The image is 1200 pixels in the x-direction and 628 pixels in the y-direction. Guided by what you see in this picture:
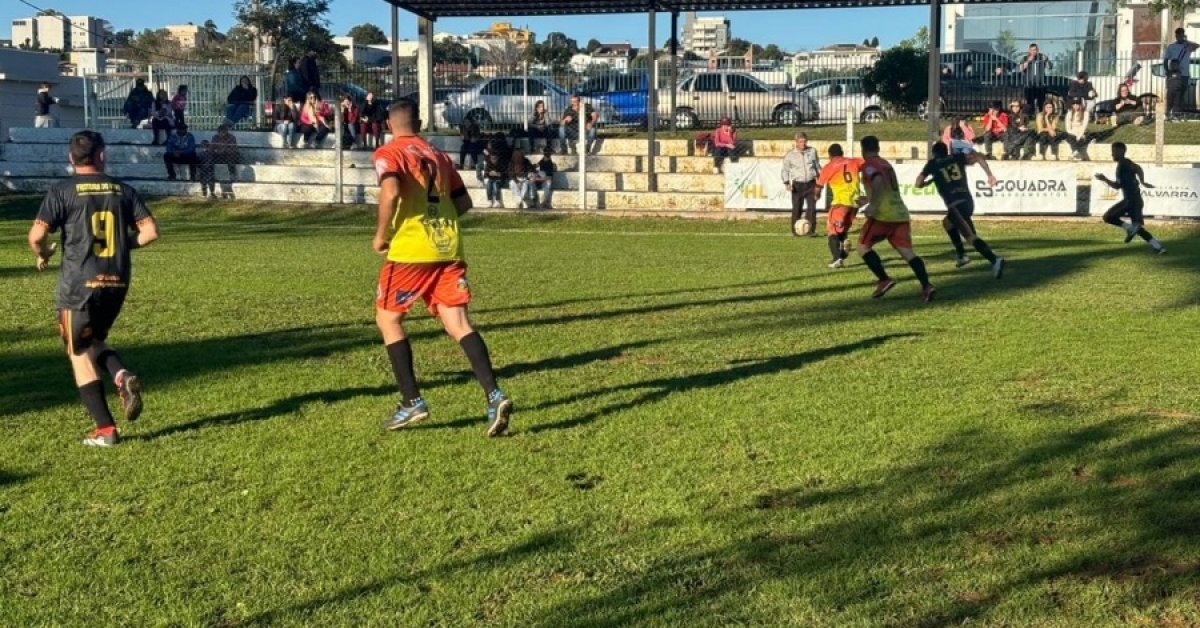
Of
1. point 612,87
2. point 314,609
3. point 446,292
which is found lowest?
point 314,609

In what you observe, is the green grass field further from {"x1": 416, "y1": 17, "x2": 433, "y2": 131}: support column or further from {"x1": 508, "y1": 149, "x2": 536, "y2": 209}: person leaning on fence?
{"x1": 416, "y1": 17, "x2": 433, "y2": 131}: support column

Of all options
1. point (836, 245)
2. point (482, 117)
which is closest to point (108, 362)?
point (836, 245)

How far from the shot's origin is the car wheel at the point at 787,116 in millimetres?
34625

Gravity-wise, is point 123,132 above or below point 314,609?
above

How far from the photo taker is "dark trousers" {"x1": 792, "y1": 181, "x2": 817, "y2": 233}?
916 inches

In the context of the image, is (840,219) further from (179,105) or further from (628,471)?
(179,105)

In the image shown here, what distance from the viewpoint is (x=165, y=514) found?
5914 mm

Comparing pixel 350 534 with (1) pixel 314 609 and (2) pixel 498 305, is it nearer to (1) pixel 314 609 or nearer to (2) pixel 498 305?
(1) pixel 314 609

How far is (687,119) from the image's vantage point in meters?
35.0

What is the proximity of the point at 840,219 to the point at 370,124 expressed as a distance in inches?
655

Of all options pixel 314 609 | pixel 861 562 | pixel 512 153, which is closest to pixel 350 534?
pixel 314 609

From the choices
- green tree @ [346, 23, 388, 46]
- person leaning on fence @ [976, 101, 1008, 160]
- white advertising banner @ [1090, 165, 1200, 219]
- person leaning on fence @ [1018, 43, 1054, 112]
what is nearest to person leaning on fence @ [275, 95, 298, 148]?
person leaning on fence @ [976, 101, 1008, 160]

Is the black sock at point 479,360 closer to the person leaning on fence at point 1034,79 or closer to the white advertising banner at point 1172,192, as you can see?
the white advertising banner at point 1172,192

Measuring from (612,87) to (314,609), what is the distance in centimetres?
3073
